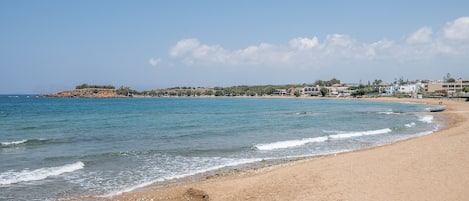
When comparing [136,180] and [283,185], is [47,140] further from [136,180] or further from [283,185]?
[283,185]

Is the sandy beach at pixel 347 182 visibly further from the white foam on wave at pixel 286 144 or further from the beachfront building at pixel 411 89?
the beachfront building at pixel 411 89

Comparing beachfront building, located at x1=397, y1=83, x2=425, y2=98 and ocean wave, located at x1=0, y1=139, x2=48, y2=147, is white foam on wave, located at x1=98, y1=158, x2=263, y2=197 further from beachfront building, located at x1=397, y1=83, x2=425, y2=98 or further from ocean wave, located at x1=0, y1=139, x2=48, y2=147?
beachfront building, located at x1=397, y1=83, x2=425, y2=98

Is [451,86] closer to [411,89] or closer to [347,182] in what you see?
[411,89]

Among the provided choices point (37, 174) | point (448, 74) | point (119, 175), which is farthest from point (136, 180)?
point (448, 74)

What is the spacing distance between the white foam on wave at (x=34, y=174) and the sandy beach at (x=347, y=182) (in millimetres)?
5093

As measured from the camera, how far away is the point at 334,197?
1062 centimetres

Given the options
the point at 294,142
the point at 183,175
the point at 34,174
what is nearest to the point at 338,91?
the point at 294,142

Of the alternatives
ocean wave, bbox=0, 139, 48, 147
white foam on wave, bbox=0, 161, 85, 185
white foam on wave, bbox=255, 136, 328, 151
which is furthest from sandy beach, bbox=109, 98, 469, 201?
ocean wave, bbox=0, 139, 48, 147

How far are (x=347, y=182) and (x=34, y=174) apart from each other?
40.8ft

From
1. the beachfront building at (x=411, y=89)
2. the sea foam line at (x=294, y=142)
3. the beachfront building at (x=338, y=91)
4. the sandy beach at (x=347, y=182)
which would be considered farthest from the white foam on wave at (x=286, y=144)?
the beachfront building at (x=338, y=91)

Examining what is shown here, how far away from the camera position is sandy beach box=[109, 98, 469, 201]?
1079 centimetres

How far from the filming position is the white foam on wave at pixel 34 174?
14.9m

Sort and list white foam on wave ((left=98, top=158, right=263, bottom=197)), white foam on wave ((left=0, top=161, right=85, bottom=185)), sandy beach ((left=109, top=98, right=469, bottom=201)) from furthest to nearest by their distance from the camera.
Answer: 1. white foam on wave ((left=0, top=161, right=85, bottom=185))
2. white foam on wave ((left=98, top=158, right=263, bottom=197))
3. sandy beach ((left=109, top=98, right=469, bottom=201))

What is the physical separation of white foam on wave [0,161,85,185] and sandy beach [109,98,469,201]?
16.7 feet
